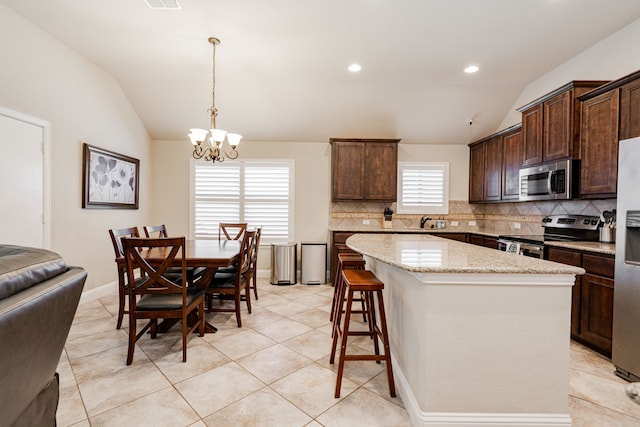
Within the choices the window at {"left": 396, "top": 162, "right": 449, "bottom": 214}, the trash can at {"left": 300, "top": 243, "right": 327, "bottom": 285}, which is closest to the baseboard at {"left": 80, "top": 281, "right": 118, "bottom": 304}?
the trash can at {"left": 300, "top": 243, "right": 327, "bottom": 285}

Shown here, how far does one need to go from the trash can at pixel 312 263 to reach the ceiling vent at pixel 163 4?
3.41m

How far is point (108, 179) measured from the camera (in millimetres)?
4000

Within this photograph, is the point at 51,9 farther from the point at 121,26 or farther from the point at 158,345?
the point at 158,345

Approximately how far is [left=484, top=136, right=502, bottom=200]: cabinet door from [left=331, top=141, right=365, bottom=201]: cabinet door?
6.50ft

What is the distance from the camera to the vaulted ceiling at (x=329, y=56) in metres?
2.61

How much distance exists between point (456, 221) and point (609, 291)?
2972 millimetres

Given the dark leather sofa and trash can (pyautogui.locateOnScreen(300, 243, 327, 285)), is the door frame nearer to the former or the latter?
the dark leather sofa

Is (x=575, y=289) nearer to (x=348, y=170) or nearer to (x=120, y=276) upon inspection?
(x=348, y=170)

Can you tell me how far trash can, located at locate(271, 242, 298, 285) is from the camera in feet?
15.5

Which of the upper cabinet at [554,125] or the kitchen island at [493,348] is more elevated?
the upper cabinet at [554,125]

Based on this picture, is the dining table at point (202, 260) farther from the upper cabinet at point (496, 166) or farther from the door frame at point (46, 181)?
the upper cabinet at point (496, 166)

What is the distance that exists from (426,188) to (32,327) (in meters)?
5.25

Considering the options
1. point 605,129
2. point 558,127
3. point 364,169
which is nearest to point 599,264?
point 605,129

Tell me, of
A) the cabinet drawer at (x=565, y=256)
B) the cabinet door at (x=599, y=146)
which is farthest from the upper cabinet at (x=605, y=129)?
the cabinet drawer at (x=565, y=256)
